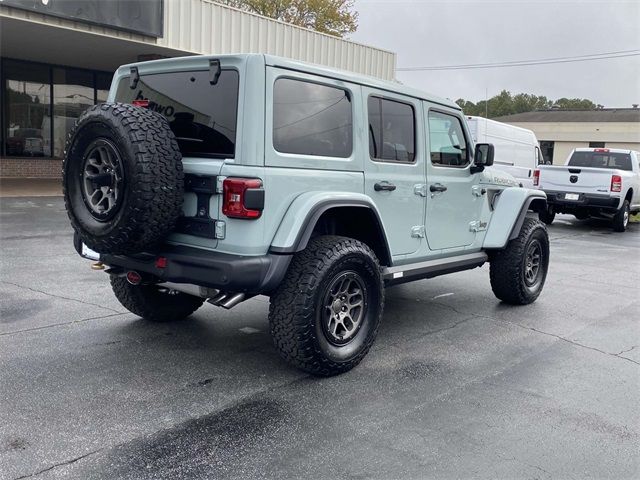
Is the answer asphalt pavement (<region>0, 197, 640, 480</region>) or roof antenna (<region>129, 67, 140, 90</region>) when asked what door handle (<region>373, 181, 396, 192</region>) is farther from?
roof antenna (<region>129, 67, 140, 90</region>)

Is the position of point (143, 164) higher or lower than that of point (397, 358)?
higher

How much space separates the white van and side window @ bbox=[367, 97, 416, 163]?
962cm

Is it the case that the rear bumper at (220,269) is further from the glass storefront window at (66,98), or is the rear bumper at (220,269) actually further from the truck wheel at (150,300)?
the glass storefront window at (66,98)

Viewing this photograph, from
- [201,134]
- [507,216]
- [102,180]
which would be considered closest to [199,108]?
[201,134]

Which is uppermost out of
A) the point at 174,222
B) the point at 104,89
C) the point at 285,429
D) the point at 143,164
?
the point at 104,89

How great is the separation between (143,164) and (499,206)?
153 inches

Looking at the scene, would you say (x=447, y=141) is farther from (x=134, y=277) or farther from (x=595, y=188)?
(x=595, y=188)

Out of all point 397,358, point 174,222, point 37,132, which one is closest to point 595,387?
point 397,358

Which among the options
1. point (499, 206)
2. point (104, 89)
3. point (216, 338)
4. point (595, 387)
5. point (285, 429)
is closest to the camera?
point (285, 429)

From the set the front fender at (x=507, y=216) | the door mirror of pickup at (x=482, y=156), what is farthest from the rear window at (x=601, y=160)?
the door mirror of pickup at (x=482, y=156)

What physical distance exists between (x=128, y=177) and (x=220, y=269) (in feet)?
2.53

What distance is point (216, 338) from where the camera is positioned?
16.5 ft

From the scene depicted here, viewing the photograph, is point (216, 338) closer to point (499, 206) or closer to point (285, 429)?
point (285, 429)

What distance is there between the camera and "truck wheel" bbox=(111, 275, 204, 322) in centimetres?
514
